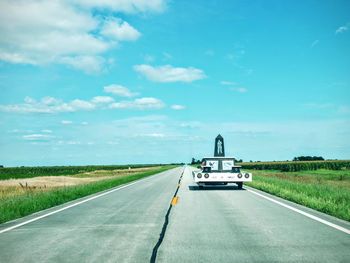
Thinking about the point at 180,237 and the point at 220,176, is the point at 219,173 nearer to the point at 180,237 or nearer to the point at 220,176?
the point at 220,176

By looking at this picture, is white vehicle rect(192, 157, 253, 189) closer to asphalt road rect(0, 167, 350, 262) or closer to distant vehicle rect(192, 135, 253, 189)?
distant vehicle rect(192, 135, 253, 189)

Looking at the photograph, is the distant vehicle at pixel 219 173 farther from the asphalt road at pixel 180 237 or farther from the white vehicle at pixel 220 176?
the asphalt road at pixel 180 237

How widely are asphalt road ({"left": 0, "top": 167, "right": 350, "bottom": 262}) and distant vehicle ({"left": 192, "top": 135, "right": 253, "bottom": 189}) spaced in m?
9.57

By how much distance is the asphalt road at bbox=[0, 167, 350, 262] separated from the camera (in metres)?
6.27

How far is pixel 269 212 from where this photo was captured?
Answer: 11.7 metres

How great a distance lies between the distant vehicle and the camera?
71.8ft

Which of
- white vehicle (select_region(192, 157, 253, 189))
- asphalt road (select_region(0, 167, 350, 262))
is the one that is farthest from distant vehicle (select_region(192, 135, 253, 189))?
asphalt road (select_region(0, 167, 350, 262))

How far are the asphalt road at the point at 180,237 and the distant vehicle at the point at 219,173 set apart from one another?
377 inches

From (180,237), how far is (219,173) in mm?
14205

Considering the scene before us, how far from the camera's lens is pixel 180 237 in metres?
7.89

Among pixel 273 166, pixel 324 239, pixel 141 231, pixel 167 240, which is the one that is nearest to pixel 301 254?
pixel 324 239

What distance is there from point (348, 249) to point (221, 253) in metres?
2.03

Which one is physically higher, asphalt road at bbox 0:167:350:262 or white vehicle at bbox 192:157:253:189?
white vehicle at bbox 192:157:253:189

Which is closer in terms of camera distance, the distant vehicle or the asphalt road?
the asphalt road
